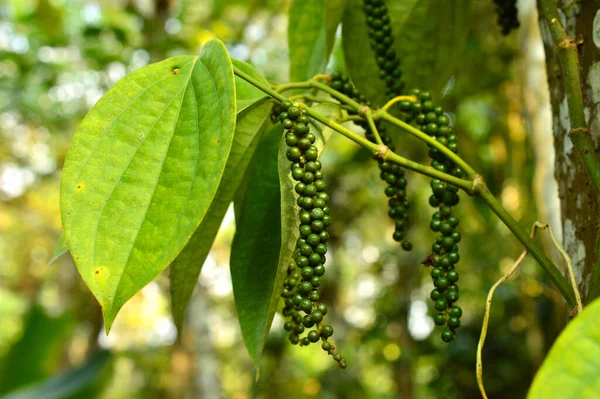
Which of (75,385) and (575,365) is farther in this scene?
(75,385)

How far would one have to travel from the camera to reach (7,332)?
7766mm

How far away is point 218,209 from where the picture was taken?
58 centimetres

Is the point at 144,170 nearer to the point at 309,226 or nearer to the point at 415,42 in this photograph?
the point at 309,226

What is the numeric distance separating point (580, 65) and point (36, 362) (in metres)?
0.88

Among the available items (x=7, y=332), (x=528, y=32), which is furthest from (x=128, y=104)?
(x=7, y=332)

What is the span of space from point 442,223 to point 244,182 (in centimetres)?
22

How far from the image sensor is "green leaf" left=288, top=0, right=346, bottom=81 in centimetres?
76

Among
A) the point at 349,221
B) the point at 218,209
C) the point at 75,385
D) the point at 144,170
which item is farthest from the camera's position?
the point at 349,221

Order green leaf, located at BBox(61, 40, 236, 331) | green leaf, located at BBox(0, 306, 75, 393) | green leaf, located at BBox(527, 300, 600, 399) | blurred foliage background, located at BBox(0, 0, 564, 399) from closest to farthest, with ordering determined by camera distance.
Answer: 1. green leaf, located at BBox(527, 300, 600, 399)
2. green leaf, located at BBox(61, 40, 236, 331)
3. green leaf, located at BBox(0, 306, 75, 393)
4. blurred foliage background, located at BBox(0, 0, 564, 399)

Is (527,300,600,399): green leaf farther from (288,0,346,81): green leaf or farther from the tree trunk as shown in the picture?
(288,0,346,81): green leaf

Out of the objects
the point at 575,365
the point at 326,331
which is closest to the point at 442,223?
the point at 326,331

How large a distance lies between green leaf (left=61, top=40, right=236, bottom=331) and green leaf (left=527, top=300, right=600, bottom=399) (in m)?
0.23

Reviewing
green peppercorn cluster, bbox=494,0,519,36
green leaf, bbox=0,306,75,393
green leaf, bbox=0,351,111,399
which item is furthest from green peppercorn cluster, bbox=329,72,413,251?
green leaf, bbox=0,306,75,393

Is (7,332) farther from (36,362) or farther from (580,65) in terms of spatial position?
(580,65)
